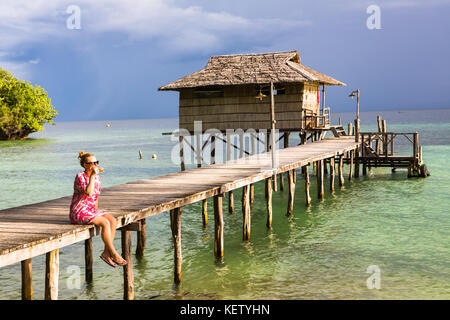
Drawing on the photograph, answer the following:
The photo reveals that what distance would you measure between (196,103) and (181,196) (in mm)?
13807

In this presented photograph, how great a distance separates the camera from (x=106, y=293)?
10.4m

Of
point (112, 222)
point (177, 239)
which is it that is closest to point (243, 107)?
point (177, 239)

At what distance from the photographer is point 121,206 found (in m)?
9.11

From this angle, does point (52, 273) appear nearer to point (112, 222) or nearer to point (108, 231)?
point (108, 231)

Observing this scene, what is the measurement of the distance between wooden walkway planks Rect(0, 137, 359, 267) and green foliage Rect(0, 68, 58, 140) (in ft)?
183

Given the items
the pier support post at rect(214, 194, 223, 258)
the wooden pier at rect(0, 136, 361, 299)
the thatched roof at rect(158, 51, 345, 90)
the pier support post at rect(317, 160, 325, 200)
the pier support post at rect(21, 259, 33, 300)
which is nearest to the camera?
the wooden pier at rect(0, 136, 361, 299)

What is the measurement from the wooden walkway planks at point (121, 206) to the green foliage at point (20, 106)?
55.8 m

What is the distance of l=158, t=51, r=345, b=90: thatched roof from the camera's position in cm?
2203

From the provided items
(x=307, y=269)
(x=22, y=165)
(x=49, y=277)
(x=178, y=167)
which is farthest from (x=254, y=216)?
(x=22, y=165)

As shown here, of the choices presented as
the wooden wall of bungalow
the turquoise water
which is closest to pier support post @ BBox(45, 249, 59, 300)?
the turquoise water

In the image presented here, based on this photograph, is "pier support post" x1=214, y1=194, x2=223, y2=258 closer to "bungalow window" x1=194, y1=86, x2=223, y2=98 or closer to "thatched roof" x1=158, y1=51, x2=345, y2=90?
"thatched roof" x1=158, y1=51, x2=345, y2=90

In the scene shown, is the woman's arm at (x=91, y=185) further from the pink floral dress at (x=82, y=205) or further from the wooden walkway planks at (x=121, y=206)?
the wooden walkway planks at (x=121, y=206)

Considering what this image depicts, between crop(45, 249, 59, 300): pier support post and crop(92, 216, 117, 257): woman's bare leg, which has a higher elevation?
crop(92, 216, 117, 257): woman's bare leg

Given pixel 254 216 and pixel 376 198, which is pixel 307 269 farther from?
pixel 376 198
